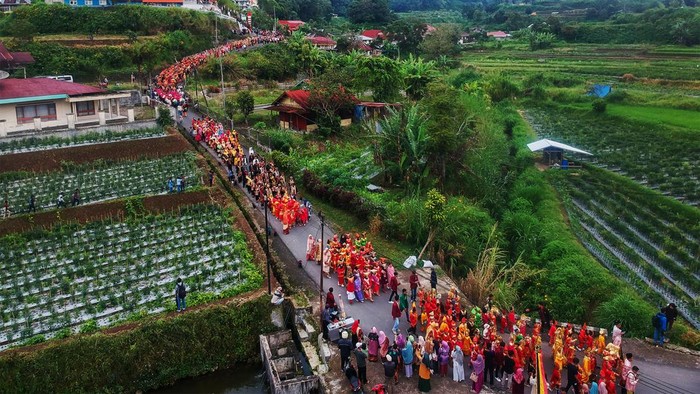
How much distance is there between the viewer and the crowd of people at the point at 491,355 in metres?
11.7

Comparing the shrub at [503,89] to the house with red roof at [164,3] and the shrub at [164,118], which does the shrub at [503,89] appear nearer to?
the shrub at [164,118]

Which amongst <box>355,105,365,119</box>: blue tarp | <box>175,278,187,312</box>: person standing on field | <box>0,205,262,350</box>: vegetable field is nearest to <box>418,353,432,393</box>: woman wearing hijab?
<box>0,205,262,350</box>: vegetable field

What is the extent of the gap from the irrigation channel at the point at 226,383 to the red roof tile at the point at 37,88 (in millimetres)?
→ 19827

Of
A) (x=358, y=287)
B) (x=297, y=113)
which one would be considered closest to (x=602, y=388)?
(x=358, y=287)

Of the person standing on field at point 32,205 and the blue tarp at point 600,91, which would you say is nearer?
the person standing on field at point 32,205

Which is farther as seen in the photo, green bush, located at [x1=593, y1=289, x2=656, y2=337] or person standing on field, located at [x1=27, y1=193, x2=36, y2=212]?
person standing on field, located at [x1=27, y1=193, x2=36, y2=212]

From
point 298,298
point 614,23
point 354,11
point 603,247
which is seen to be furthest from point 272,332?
point 354,11

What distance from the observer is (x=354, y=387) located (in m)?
12.2

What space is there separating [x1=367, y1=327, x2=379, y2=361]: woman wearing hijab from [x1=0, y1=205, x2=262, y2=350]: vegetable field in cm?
468

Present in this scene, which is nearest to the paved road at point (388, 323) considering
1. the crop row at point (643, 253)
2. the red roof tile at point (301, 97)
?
the crop row at point (643, 253)

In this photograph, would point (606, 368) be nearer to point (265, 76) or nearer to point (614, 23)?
point (265, 76)

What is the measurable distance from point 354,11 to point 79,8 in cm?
5229

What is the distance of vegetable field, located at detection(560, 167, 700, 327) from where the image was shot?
17812 millimetres

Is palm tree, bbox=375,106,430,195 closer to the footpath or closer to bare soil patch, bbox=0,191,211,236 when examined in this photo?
the footpath
